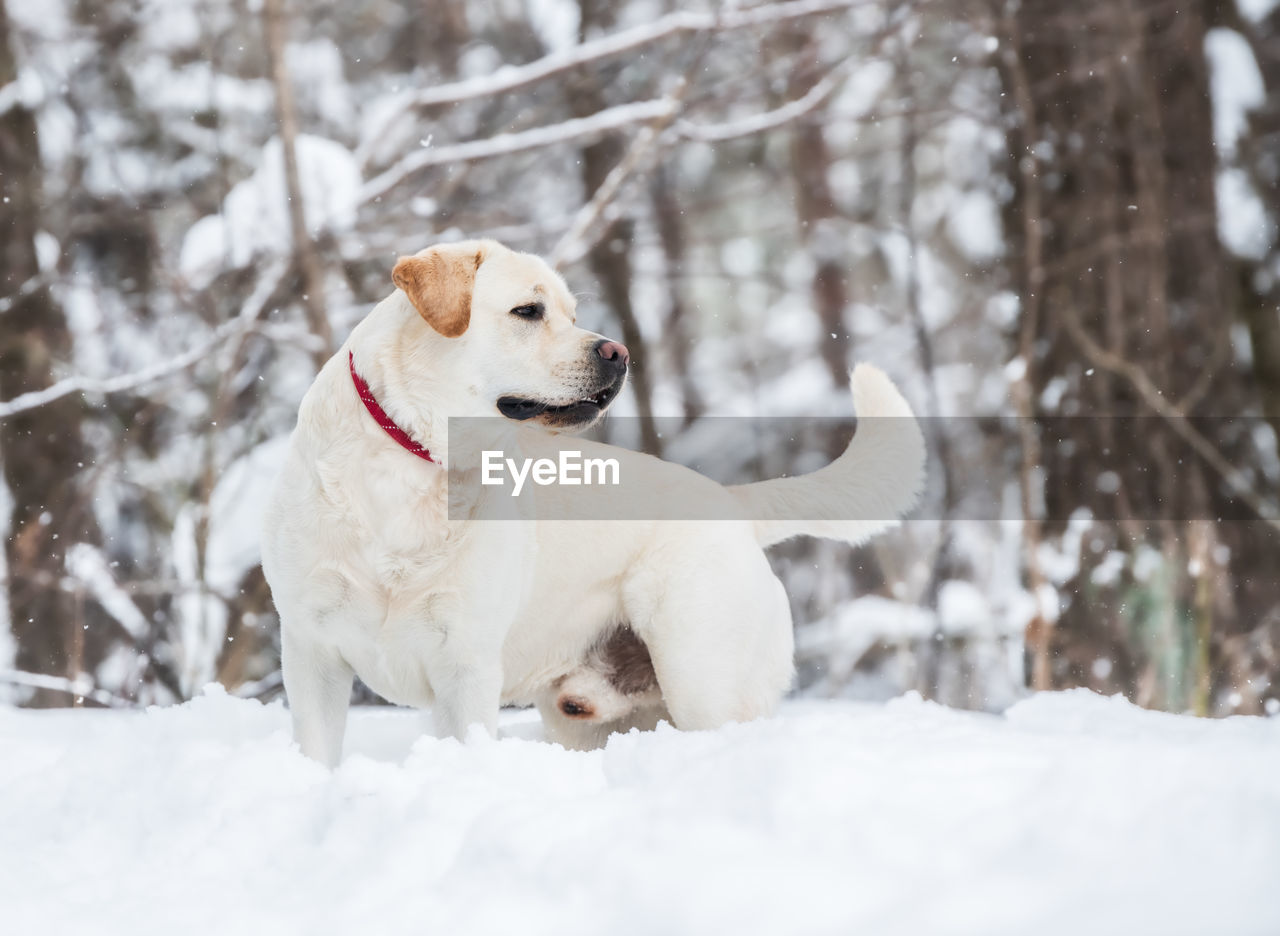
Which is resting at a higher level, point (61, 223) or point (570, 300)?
point (61, 223)

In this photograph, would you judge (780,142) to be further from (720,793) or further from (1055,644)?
(720,793)

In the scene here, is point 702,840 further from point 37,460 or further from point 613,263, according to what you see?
point 613,263

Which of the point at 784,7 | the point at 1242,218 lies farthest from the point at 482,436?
the point at 1242,218

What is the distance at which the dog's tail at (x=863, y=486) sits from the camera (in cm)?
307

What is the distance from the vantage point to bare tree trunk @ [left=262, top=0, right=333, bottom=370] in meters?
5.32

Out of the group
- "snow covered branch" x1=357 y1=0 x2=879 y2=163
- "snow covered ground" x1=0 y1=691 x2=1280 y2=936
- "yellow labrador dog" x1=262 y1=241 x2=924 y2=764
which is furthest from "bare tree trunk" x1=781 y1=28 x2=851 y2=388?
"snow covered ground" x1=0 y1=691 x2=1280 y2=936

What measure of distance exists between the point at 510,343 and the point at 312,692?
95 centimetres

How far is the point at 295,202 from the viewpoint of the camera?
5.45 metres

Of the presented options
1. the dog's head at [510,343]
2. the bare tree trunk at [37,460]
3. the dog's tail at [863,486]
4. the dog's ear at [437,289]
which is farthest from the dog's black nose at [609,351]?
the bare tree trunk at [37,460]

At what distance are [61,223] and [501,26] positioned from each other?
2884mm

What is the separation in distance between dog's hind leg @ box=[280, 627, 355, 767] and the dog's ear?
0.80 m

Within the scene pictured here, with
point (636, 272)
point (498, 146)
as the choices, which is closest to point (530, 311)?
point (498, 146)

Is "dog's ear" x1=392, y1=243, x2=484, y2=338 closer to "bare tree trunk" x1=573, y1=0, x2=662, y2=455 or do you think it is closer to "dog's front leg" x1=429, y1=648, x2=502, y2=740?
"dog's front leg" x1=429, y1=648, x2=502, y2=740

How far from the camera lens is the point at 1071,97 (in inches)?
245
